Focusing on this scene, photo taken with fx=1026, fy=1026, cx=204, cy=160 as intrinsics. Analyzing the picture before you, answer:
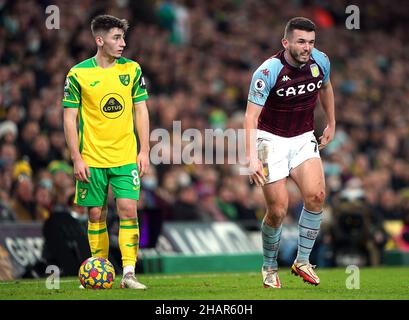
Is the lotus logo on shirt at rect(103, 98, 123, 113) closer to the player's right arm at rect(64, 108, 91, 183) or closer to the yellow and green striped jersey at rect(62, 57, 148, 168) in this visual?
the yellow and green striped jersey at rect(62, 57, 148, 168)

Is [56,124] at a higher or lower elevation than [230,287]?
higher

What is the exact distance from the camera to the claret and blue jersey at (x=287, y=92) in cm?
1036

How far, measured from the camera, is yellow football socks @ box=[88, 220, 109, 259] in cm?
1046

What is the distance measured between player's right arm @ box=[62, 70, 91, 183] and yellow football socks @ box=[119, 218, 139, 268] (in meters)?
0.59

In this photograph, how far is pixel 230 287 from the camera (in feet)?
35.4

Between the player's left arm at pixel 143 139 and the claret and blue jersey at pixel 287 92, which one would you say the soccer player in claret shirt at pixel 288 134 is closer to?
the claret and blue jersey at pixel 287 92

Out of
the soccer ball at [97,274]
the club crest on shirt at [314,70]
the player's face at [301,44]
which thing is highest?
the player's face at [301,44]

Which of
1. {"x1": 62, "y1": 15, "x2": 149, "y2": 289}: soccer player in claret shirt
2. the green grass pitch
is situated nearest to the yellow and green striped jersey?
{"x1": 62, "y1": 15, "x2": 149, "y2": 289}: soccer player in claret shirt

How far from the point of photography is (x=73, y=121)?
1024 cm

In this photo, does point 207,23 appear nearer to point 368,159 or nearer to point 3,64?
point 368,159

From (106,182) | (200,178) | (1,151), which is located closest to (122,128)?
(106,182)

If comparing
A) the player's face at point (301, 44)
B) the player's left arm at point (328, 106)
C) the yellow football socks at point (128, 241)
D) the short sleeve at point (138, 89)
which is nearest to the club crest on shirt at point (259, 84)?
the player's face at point (301, 44)

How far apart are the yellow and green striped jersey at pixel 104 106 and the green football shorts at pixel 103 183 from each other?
0.22 feet

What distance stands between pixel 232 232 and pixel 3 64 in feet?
16.9
